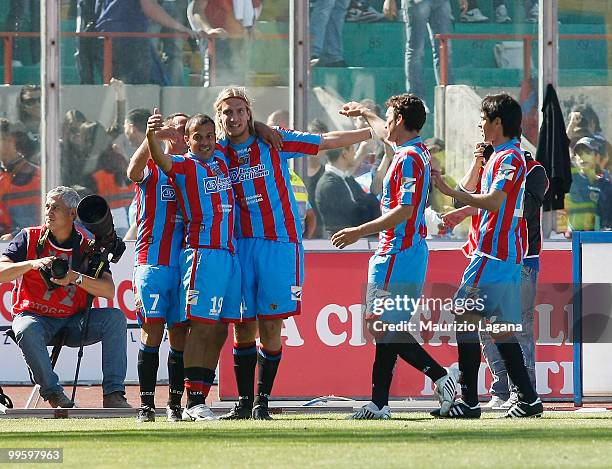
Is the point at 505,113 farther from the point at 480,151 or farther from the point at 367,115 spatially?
the point at 367,115

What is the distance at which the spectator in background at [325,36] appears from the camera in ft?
46.0

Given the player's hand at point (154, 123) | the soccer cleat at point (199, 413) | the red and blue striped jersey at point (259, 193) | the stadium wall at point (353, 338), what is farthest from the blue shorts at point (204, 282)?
the stadium wall at point (353, 338)

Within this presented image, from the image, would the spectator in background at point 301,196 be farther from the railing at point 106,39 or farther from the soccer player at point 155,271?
the soccer player at point 155,271

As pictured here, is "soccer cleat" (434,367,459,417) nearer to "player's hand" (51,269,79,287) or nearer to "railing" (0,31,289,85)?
"player's hand" (51,269,79,287)

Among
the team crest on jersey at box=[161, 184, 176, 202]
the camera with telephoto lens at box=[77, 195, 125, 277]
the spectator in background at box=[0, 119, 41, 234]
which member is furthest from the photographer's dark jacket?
the spectator in background at box=[0, 119, 41, 234]

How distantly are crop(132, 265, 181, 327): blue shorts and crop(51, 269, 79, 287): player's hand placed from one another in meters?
1.04

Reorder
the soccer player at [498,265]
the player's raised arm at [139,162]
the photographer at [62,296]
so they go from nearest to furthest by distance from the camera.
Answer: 1. the player's raised arm at [139,162]
2. the soccer player at [498,265]
3. the photographer at [62,296]

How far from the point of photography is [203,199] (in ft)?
30.5

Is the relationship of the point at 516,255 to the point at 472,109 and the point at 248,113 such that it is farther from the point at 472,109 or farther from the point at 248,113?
the point at 472,109

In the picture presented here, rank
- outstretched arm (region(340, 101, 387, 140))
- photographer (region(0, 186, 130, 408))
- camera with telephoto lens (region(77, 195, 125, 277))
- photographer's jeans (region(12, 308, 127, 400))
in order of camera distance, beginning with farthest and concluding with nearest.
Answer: photographer (region(0, 186, 130, 408)), photographer's jeans (region(12, 308, 127, 400)), camera with telephoto lens (region(77, 195, 125, 277)), outstretched arm (region(340, 101, 387, 140))

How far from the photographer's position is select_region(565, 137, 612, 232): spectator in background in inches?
549

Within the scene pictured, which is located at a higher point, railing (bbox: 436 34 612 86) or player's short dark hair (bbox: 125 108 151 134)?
railing (bbox: 436 34 612 86)

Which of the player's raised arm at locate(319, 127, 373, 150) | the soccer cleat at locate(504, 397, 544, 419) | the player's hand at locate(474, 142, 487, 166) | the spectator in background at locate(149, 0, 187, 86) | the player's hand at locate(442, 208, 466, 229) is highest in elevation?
the spectator in background at locate(149, 0, 187, 86)

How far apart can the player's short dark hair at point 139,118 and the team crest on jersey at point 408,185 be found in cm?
532
